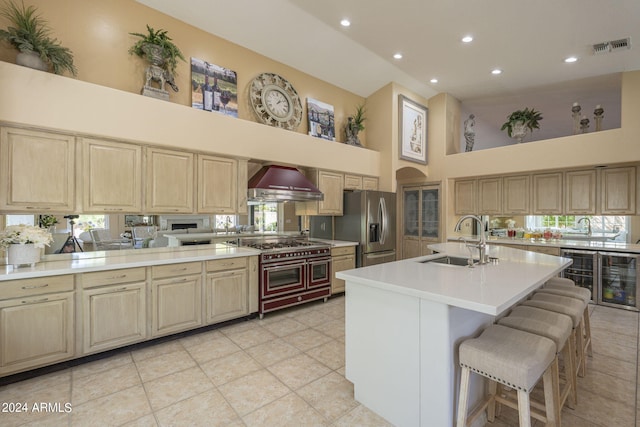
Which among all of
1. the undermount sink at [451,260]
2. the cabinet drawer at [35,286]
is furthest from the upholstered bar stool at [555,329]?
the cabinet drawer at [35,286]

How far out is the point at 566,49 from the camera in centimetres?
379

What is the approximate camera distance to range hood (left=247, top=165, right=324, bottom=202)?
3814 mm

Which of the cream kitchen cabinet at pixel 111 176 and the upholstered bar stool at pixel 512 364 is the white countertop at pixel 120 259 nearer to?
the cream kitchen cabinet at pixel 111 176

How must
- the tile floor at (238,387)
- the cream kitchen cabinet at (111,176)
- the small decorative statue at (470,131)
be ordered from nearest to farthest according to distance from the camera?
the tile floor at (238,387) < the cream kitchen cabinet at (111,176) < the small decorative statue at (470,131)

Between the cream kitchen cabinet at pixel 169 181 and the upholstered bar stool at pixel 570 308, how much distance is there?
3.65m

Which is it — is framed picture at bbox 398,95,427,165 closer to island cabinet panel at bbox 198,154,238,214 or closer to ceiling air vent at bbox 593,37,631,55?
ceiling air vent at bbox 593,37,631,55

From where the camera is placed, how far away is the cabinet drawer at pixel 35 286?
220cm

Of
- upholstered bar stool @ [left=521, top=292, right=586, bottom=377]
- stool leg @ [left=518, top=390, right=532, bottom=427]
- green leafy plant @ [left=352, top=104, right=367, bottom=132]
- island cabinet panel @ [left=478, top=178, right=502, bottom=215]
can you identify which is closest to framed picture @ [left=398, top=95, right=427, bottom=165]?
green leafy plant @ [left=352, top=104, right=367, bottom=132]

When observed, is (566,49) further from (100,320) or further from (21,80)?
(100,320)

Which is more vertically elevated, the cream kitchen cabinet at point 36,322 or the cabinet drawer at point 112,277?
the cabinet drawer at point 112,277

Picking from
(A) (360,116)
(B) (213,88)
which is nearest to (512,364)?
(B) (213,88)

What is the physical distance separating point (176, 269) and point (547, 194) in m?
6.08

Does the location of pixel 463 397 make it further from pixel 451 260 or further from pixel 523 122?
pixel 523 122

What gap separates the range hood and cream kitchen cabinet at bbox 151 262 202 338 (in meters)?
1.23
